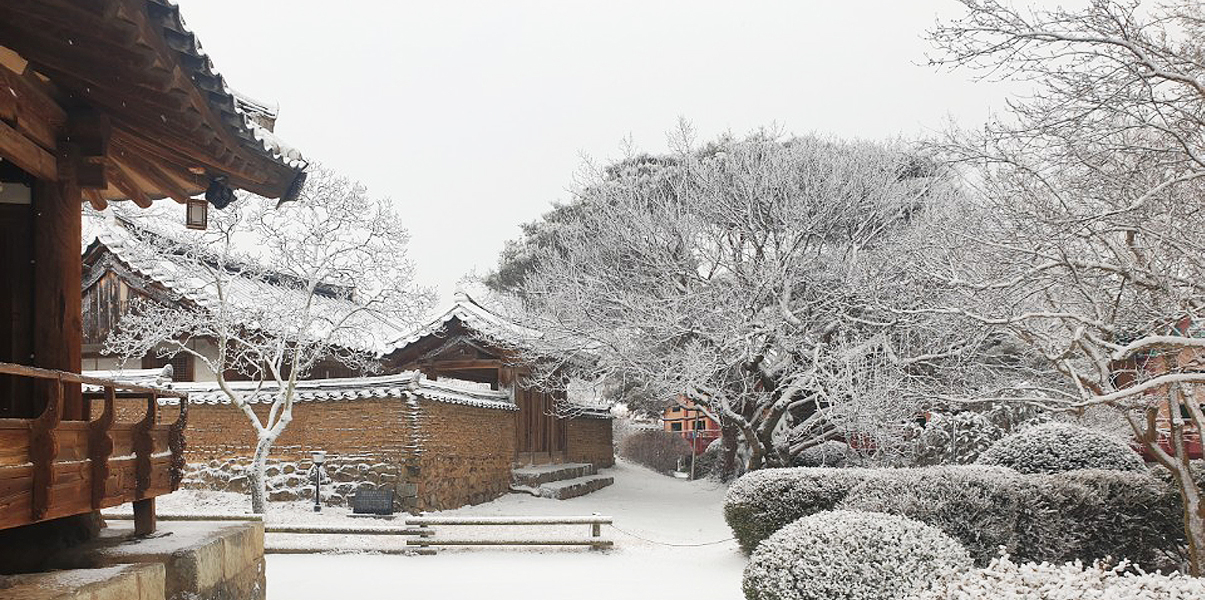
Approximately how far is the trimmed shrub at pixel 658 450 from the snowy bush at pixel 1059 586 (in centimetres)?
2756

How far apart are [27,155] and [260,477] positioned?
40.4 feet

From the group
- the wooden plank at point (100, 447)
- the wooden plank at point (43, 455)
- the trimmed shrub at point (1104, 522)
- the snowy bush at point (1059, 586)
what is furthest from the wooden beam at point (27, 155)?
the trimmed shrub at point (1104, 522)

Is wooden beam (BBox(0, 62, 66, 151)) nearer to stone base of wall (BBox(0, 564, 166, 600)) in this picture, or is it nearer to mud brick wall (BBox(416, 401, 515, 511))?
stone base of wall (BBox(0, 564, 166, 600))

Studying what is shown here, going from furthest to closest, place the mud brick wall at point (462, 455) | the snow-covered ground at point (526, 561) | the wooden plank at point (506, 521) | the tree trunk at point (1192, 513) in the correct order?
the mud brick wall at point (462, 455) → the wooden plank at point (506, 521) → the snow-covered ground at point (526, 561) → the tree trunk at point (1192, 513)

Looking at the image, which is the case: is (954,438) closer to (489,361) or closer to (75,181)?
(489,361)

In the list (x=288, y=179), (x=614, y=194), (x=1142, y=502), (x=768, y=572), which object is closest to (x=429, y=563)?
(x=768, y=572)

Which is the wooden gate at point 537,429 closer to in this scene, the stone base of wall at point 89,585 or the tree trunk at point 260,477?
the tree trunk at point 260,477

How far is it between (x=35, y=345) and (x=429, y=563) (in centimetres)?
885

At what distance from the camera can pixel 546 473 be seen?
76.3ft

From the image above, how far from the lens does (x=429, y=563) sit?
13.9 m

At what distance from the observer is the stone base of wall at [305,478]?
706 inches

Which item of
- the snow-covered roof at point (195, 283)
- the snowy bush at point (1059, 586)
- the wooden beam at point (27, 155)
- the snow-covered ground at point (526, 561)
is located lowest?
the snow-covered ground at point (526, 561)

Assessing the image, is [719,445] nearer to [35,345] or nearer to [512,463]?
[512,463]

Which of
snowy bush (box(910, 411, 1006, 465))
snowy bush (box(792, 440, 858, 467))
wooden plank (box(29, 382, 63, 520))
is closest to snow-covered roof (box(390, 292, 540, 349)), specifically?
snowy bush (box(792, 440, 858, 467))
